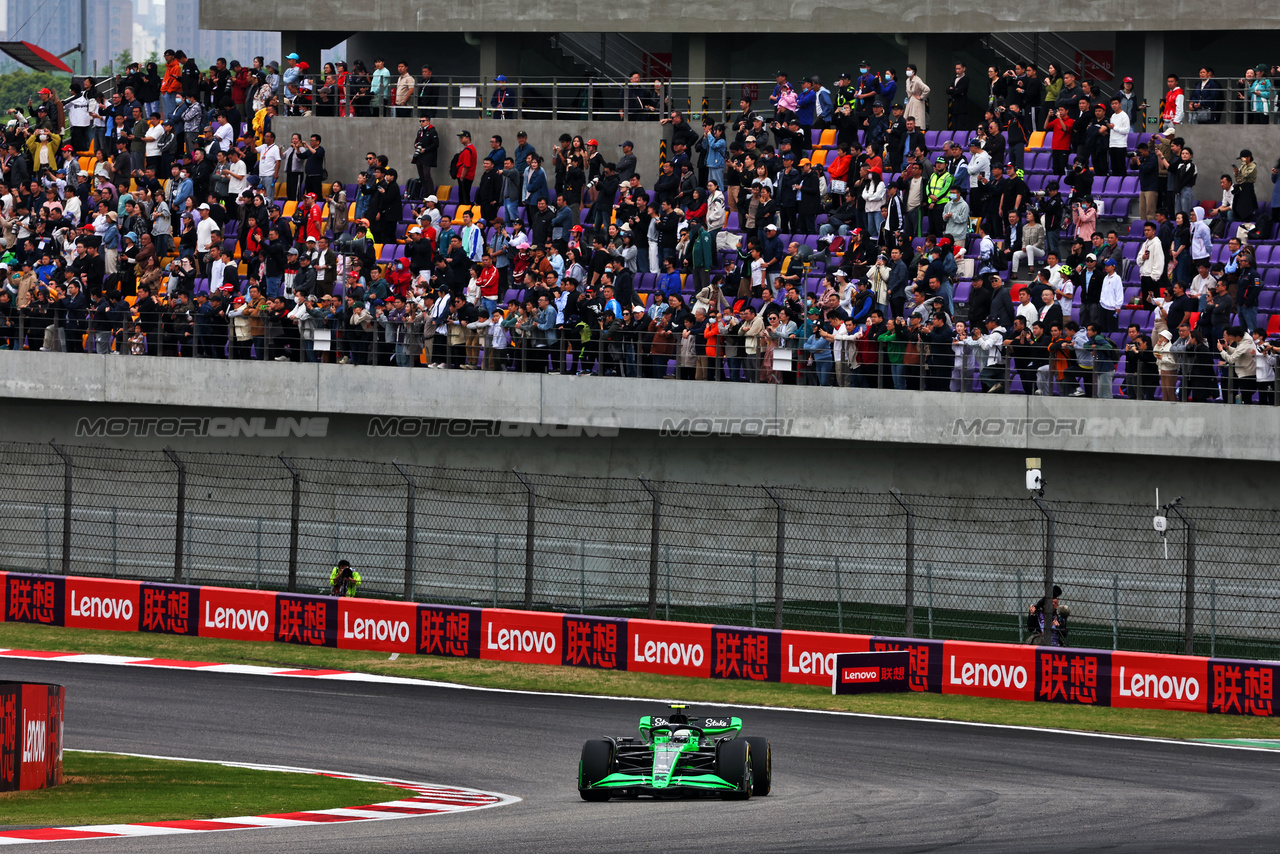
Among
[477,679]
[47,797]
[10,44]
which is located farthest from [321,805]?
[10,44]

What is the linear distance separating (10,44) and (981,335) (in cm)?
2581

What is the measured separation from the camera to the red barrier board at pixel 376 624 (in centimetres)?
2061

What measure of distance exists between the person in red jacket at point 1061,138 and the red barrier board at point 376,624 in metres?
10.5

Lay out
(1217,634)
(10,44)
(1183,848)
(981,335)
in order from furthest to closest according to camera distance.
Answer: (10,44) < (981,335) < (1217,634) < (1183,848)

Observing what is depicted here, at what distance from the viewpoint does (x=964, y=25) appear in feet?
92.7

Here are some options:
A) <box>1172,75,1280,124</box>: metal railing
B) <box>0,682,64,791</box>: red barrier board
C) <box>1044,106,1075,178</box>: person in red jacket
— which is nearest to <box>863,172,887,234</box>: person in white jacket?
<box>1044,106,1075,178</box>: person in red jacket

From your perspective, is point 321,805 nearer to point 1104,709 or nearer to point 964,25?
point 1104,709

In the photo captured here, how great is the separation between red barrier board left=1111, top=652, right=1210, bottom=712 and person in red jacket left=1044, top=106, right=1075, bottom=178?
8.77 m

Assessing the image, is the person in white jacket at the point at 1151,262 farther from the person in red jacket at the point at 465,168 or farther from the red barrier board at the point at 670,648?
the person in red jacket at the point at 465,168

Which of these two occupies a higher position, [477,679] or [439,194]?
[439,194]

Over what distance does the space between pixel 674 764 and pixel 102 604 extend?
11754mm

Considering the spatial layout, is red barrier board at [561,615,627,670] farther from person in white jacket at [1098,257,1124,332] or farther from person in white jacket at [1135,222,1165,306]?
person in white jacket at [1135,222,1165,306]

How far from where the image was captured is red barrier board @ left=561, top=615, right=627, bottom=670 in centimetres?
1970

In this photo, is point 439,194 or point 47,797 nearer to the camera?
point 47,797
